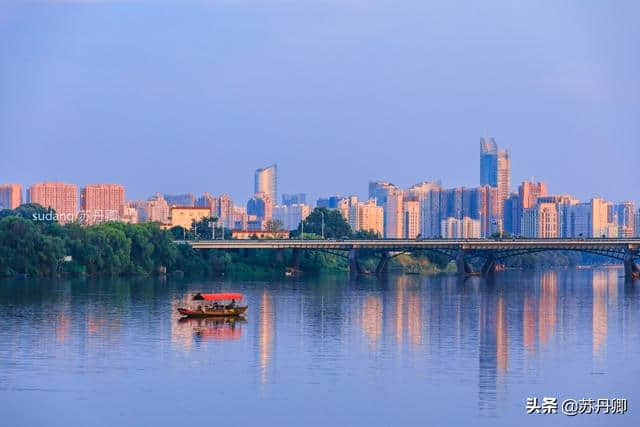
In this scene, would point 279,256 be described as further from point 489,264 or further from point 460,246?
point 489,264

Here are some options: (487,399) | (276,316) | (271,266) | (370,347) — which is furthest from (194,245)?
(487,399)

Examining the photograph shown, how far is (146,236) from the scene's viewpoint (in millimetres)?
129000

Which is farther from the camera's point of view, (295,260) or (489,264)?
(489,264)

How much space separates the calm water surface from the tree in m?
107

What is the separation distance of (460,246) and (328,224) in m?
47.1

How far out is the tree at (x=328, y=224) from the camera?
192 meters

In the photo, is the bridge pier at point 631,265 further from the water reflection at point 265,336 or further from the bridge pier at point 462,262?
the water reflection at point 265,336

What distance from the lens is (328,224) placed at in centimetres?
19325

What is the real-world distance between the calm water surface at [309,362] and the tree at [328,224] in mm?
107190

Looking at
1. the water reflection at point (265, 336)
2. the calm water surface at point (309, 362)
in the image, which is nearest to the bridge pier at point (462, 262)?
the calm water surface at point (309, 362)

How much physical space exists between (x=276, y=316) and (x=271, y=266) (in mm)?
82266

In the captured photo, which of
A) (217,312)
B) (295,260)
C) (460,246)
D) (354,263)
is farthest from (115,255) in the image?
(217,312)

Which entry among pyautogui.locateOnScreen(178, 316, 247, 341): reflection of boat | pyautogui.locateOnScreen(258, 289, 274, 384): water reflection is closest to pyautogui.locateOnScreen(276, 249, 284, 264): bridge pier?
pyautogui.locateOnScreen(258, 289, 274, 384): water reflection

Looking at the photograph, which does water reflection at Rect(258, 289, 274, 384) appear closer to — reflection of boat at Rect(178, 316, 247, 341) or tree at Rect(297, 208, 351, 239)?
reflection of boat at Rect(178, 316, 247, 341)
